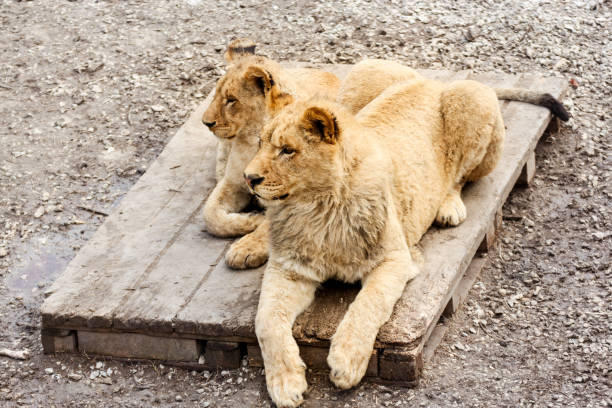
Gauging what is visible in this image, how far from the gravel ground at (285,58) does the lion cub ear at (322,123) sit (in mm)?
1446

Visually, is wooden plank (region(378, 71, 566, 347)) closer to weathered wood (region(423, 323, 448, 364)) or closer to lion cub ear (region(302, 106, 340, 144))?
weathered wood (region(423, 323, 448, 364))

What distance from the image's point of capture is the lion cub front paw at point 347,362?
5297 mm

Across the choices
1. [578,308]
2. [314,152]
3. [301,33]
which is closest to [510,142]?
[578,308]

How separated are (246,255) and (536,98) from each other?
305 centimetres

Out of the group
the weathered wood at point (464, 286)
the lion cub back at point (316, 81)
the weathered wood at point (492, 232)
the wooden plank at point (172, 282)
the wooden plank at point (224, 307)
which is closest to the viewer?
the wooden plank at point (224, 307)

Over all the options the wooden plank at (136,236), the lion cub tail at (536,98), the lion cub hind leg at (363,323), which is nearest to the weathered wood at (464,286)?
the lion cub hind leg at (363,323)

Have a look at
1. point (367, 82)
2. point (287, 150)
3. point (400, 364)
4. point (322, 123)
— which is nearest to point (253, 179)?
point (287, 150)

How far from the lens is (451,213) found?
254 inches

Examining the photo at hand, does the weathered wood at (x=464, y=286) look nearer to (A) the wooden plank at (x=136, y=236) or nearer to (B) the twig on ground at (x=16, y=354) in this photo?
(A) the wooden plank at (x=136, y=236)

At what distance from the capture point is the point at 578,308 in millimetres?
6266

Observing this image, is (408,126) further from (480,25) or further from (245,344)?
(480,25)

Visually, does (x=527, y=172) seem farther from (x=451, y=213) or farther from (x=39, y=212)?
(x=39, y=212)

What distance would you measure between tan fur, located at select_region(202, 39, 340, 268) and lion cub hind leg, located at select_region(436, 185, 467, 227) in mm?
1143

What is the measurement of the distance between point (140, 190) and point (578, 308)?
3347 millimetres
